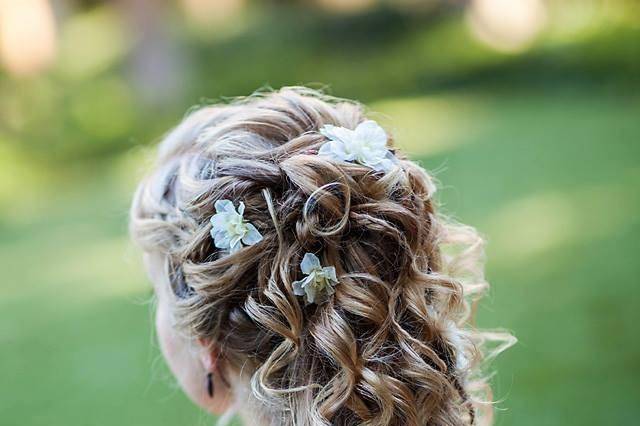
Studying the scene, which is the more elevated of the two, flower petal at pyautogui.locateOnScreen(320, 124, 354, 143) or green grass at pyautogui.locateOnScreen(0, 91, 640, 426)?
flower petal at pyautogui.locateOnScreen(320, 124, 354, 143)

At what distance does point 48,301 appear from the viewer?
518cm

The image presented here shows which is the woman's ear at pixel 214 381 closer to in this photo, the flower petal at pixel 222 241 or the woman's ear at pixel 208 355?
the woman's ear at pixel 208 355

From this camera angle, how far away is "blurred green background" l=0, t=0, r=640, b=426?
12.9 feet

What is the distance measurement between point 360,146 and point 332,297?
0.92 ft

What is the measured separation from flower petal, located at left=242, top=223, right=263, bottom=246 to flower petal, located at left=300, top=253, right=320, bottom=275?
0.09 meters

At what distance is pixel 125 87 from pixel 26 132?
1763mm

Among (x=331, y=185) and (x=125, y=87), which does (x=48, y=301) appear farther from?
(x=125, y=87)

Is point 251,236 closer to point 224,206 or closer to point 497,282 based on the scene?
point 224,206

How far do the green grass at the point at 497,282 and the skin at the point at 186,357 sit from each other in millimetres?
394

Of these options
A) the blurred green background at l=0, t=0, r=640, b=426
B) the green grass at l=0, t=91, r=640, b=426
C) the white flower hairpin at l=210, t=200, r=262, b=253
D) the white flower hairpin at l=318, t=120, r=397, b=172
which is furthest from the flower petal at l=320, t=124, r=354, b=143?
the green grass at l=0, t=91, r=640, b=426

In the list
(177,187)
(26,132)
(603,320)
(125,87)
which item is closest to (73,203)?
(26,132)

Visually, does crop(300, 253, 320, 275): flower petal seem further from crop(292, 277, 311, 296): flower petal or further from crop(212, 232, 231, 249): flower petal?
crop(212, 232, 231, 249): flower petal

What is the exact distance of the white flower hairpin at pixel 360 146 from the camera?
4.63 feet

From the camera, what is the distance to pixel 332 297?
137 centimetres
